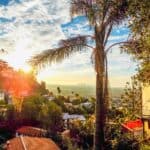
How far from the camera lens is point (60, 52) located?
1181 cm

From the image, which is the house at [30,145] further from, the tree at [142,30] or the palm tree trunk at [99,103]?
the tree at [142,30]

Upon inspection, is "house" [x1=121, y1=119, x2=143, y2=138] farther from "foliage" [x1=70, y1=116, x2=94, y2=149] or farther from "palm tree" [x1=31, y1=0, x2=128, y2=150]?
"foliage" [x1=70, y1=116, x2=94, y2=149]

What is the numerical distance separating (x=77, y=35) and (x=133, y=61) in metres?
3.96

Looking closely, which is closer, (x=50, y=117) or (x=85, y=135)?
(x=85, y=135)

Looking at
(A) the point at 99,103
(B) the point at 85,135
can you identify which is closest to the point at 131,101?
(A) the point at 99,103

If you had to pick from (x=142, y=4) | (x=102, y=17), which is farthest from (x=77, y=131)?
(x=142, y=4)

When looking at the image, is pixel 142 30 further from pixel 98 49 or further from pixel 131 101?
pixel 98 49

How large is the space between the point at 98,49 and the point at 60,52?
121 cm

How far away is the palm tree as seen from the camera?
11.4 metres

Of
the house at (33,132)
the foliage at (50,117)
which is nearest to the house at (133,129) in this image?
the house at (33,132)

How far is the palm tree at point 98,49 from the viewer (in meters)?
11.4

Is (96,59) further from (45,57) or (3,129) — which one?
(3,129)

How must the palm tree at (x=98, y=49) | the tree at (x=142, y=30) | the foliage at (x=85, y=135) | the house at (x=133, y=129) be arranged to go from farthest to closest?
the foliage at (x=85, y=135) → the house at (x=133, y=129) → the palm tree at (x=98, y=49) → the tree at (x=142, y=30)

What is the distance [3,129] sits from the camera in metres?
27.6
